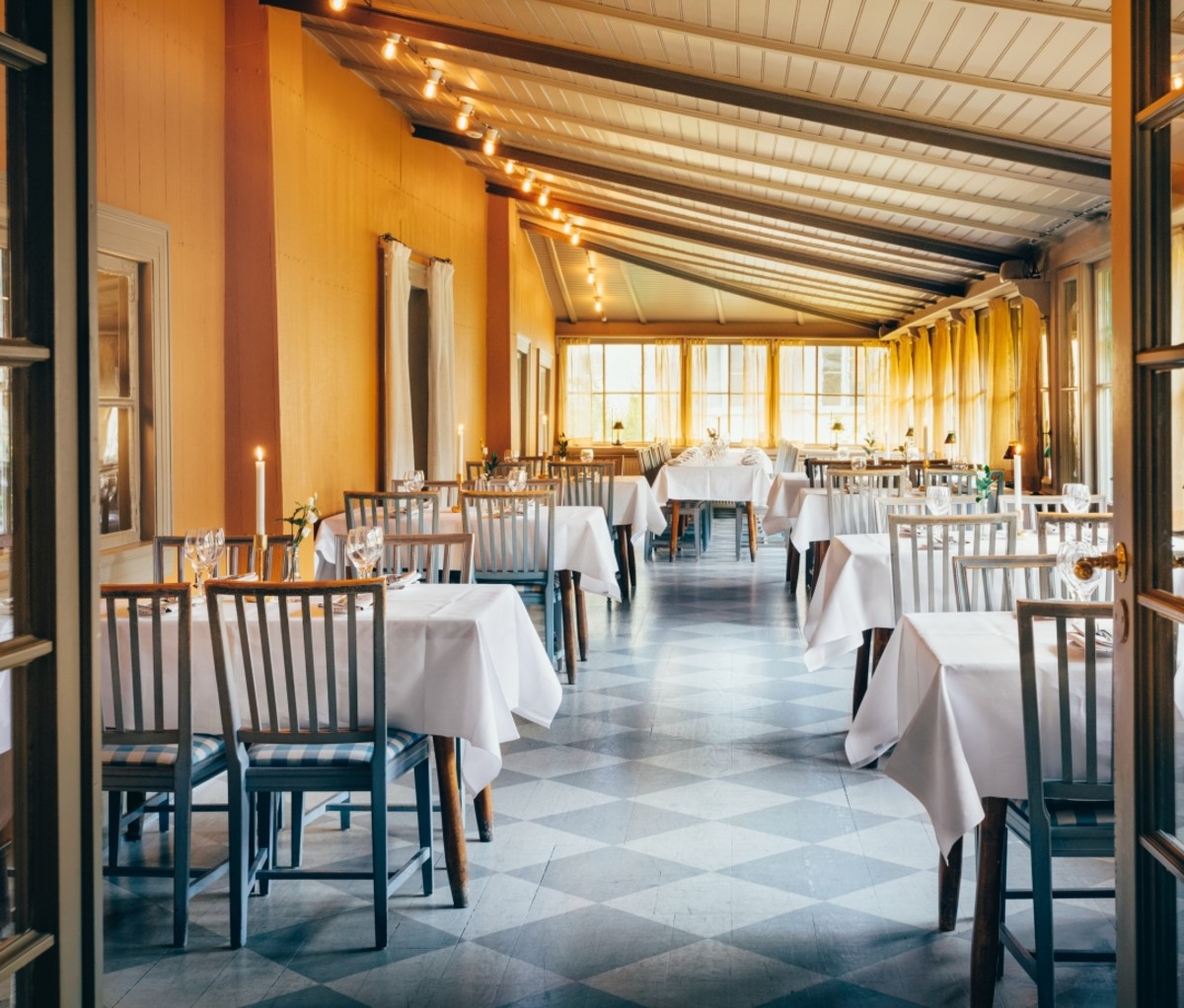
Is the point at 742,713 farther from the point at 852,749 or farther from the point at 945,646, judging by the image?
the point at 945,646

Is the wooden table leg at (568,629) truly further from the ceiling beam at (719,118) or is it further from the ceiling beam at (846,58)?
the ceiling beam at (719,118)

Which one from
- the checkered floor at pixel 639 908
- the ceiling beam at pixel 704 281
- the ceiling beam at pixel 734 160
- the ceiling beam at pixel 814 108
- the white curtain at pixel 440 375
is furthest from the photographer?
the ceiling beam at pixel 704 281

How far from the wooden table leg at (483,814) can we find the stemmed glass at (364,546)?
829 mm

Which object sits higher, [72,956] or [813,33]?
[813,33]

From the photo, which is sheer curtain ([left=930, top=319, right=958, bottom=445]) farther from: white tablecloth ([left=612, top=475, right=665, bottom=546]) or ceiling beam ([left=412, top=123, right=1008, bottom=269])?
white tablecloth ([left=612, top=475, right=665, bottom=546])

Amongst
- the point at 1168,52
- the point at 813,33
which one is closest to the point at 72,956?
the point at 1168,52

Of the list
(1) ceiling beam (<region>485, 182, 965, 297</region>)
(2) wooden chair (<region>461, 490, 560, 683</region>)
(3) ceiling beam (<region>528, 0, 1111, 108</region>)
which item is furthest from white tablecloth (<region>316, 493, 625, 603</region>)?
(1) ceiling beam (<region>485, 182, 965, 297</region>)

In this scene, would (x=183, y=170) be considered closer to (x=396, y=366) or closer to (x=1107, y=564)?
(x=396, y=366)

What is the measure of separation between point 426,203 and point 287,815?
7.38 meters

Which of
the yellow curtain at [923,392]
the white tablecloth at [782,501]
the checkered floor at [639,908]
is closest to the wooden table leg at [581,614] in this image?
the checkered floor at [639,908]

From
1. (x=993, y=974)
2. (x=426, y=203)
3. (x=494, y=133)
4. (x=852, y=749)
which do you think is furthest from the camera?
(x=426, y=203)

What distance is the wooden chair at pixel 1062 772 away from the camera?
2539 millimetres

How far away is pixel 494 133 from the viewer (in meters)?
9.34

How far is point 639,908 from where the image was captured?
335cm
